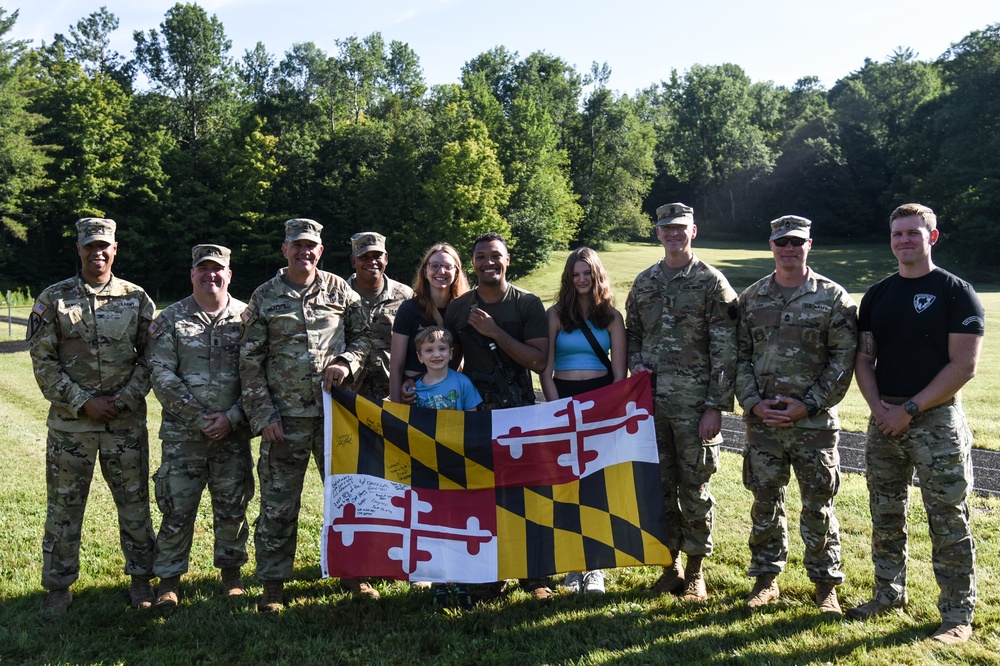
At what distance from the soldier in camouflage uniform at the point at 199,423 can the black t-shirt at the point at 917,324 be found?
461 cm

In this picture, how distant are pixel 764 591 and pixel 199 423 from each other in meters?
4.33

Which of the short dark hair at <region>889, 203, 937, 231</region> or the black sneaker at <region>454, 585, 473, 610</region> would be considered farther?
the black sneaker at <region>454, 585, 473, 610</region>

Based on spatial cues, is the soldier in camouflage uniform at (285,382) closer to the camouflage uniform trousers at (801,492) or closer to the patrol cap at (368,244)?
the patrol cap at (368,244)

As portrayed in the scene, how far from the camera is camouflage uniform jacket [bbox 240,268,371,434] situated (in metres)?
5.70

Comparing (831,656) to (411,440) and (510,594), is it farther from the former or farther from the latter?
(411,440)

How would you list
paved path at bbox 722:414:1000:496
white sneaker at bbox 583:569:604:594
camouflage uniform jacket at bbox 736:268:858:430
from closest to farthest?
camouflage uniform jacket at bbox 736:268:858:430, white sneaker at bbox 583:569:604:594, paved path at bbox 722:414:1000:496

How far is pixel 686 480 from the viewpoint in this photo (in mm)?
5699

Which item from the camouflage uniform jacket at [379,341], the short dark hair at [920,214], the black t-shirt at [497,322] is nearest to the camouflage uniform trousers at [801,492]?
the short dark hair at [920,214]

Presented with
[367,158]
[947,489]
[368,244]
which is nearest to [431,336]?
[368,244]

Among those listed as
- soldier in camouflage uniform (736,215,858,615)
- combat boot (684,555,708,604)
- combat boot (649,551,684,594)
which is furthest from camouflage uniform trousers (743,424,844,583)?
combat boot (649,551,684,594)

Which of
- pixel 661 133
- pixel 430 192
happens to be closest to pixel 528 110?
pixel 430 192

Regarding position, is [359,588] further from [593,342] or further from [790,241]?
[790,241]

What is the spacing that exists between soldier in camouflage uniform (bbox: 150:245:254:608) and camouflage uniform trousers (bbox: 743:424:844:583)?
3.83m

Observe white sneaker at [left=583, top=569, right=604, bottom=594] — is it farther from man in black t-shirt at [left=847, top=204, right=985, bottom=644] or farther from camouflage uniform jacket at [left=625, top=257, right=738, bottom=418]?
man in black t-shirt at [left=847, top=204, right=985, bottom=644]
